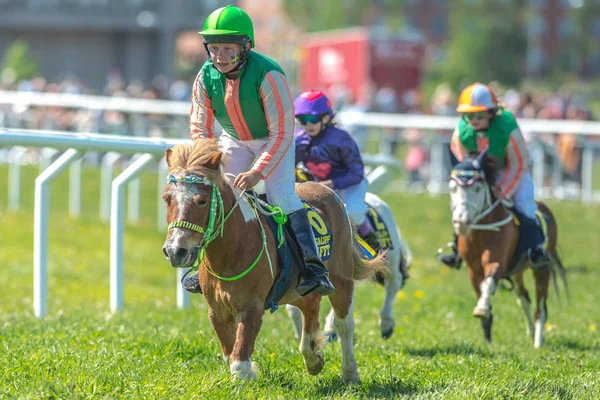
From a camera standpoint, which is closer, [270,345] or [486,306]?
[270,345]

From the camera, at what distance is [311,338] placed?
6.61m

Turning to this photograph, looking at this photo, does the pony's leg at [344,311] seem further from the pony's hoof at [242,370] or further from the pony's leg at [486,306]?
the pony's leg at [486,306]

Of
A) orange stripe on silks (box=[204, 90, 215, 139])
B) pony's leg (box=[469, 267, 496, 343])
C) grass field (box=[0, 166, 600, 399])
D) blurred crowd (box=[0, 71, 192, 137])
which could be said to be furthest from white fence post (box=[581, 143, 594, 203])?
orange stripe on silks (box=[204, 90, 215, 139])

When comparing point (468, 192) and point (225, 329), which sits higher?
point (468, 192)

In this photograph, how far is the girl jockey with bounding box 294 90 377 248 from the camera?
334 inches

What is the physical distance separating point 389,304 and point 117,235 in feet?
7.71

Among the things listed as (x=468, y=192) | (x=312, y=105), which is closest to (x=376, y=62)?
(x=468, y=192)

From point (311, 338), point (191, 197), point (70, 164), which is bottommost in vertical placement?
point (311, 338)

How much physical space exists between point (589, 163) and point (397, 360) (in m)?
11.9

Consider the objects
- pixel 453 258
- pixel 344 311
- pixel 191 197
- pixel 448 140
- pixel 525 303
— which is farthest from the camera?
pixel 448 140

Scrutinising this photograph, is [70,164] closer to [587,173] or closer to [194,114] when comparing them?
Answer: [194,114]

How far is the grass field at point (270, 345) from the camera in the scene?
5953 mm

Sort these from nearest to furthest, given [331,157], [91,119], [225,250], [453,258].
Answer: [225,250] < [331,157] < [453,258] < [91,119]

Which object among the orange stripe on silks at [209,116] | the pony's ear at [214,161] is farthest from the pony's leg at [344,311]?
the pony's ear at [214,161]
